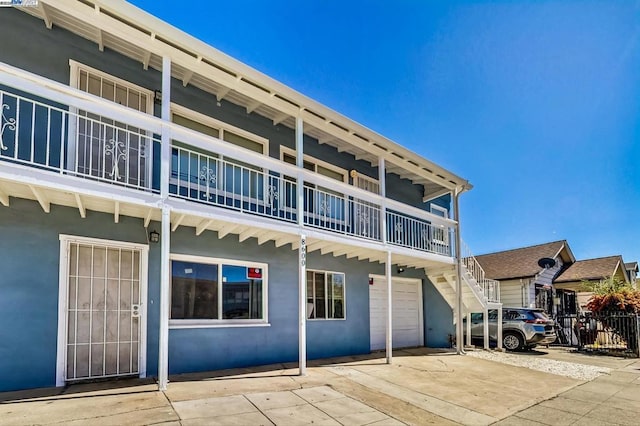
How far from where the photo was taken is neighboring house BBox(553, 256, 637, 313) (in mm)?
21328

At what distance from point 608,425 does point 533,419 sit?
1.09 m

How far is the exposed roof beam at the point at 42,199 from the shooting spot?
18.5 ft

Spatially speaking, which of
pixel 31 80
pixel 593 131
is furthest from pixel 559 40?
pixel 31 80

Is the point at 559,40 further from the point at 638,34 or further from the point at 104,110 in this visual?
the point at 104,110

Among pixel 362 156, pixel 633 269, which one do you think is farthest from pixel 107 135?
pixel 633 269

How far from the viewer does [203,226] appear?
25.7 feet

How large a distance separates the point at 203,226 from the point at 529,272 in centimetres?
1782

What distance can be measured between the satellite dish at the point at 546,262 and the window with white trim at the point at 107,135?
2012 cm

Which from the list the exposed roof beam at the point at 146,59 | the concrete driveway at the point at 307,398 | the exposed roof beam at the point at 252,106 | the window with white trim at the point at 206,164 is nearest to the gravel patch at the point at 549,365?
the concrete driveway at the point at 307,398

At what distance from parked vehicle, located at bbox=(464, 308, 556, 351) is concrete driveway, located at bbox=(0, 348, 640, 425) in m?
4.60

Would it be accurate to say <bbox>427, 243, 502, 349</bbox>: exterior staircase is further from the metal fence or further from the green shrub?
the green shrub

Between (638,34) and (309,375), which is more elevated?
(638,34)

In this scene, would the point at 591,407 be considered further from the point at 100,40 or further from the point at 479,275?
the point at 100,40

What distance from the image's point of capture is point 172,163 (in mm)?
8406
